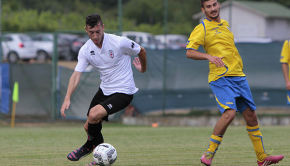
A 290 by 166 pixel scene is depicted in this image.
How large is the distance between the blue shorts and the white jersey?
4.06 ft

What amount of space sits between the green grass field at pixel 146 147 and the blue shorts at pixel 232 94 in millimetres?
947

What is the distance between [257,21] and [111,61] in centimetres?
1694

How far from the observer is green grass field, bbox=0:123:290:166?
859 centimetres

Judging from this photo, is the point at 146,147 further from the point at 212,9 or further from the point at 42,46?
the point at 42,46

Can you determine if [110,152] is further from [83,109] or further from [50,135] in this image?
[83,109]

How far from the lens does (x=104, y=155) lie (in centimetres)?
786

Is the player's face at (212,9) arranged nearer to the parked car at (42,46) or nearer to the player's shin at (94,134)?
the player's shin at (94,134)

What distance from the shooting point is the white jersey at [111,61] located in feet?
26.5

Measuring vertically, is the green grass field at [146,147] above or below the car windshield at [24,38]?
below

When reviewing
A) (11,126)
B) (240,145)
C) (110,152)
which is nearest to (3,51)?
(11,126)

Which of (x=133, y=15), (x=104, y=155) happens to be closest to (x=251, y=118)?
(x=104, y=155)

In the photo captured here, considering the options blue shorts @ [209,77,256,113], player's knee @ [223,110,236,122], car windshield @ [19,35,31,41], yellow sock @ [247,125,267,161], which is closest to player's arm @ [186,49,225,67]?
blue shorts @ [209,77,256,113]

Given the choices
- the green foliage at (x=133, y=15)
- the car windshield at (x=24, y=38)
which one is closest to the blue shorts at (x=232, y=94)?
the green foliage at (x=133, y=15)

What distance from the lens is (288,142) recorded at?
36.8 ft
